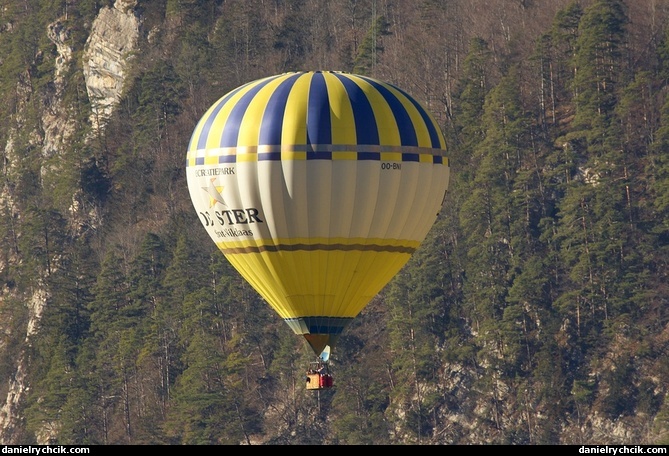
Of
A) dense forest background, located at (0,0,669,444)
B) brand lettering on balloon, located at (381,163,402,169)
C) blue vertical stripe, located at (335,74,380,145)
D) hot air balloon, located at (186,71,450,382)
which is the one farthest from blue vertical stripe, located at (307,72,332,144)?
dense forest background, located at (0,0,669,444)

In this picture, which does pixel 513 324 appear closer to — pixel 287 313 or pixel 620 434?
pixel 620 434

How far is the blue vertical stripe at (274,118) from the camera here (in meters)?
45.2

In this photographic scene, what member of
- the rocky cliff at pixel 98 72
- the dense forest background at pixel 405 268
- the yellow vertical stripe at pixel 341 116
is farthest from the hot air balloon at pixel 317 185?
the rocky cliff at pixel 98 72

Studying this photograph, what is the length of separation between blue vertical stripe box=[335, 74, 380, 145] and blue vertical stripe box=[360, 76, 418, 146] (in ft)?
2.04

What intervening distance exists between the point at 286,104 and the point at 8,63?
234 feet

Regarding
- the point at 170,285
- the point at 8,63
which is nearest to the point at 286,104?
the point at 170,285

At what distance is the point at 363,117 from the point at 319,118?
977mm

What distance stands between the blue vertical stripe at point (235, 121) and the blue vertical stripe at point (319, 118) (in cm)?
147

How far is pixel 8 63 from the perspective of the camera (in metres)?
114

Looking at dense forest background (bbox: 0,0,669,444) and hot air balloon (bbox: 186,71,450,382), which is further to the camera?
dense forest background (bbox: 0,0,669,444)

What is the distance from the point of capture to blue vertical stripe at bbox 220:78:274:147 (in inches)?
1797

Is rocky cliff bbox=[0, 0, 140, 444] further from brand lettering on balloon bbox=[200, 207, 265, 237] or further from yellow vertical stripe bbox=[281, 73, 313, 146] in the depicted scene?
yellow vertical stripe bbox=[281, 73, 313, 146]

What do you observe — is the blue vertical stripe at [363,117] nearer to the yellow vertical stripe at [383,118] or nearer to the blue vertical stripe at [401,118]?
the yellow vertical stripe at [383,118]

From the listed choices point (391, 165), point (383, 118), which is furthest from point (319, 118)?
point (391, 165)
